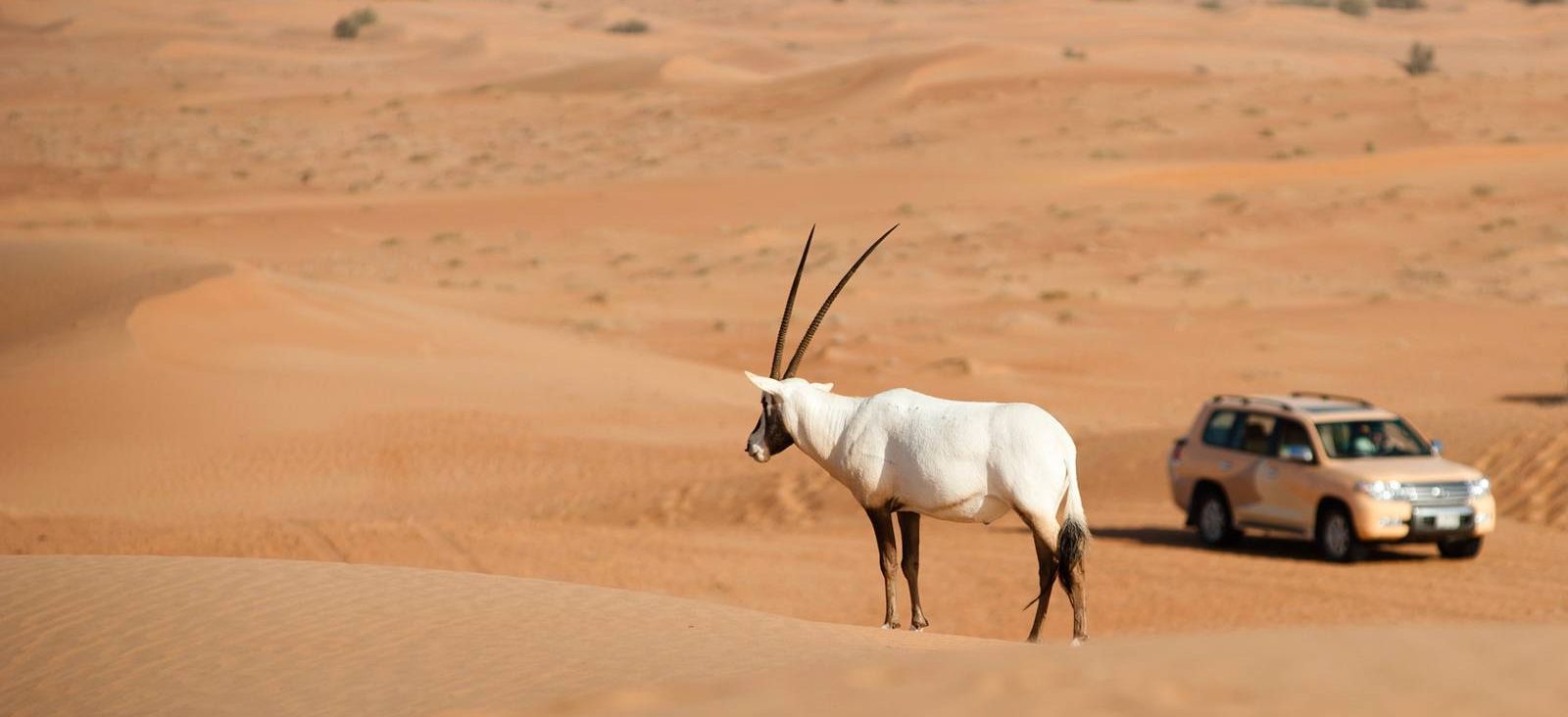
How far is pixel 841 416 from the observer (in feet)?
34.9

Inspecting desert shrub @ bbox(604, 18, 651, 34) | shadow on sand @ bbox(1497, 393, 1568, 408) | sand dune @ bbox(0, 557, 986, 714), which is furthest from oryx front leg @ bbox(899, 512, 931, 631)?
desert shrub @ bbox(604, 18, 651, 34)

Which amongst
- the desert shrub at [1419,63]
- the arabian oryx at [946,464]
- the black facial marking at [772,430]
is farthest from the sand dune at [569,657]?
the desert shrub at [1419,63]

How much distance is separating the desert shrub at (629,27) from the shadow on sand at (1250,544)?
271ft

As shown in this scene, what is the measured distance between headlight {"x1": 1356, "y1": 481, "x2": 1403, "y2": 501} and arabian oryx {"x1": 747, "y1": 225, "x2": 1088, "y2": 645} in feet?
23.0

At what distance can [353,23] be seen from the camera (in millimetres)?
96375

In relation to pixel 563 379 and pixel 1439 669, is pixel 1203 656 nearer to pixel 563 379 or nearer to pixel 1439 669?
pixel 1439 669

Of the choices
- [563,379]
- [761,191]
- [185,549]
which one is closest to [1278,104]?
[761,191]

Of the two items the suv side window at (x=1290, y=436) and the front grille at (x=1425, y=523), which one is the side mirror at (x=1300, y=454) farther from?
the front grille at (x=1425, y=523)

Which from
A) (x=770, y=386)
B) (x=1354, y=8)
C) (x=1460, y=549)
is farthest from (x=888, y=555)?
(x=1354, y=8)

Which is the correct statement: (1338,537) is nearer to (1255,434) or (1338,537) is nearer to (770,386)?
(1255,434)

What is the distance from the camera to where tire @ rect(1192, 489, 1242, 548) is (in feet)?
59.6

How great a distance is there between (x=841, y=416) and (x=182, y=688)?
3.69 metres

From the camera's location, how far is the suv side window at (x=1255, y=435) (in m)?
18.2

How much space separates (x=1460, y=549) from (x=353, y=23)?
85800mm
